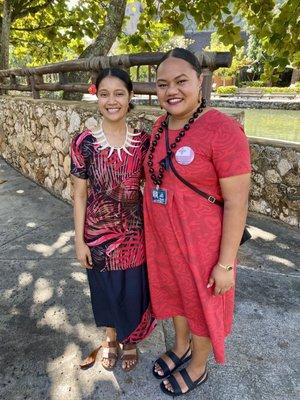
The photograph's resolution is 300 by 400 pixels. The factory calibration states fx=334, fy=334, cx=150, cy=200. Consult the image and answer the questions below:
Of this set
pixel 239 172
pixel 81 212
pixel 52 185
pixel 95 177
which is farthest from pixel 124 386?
pixel 52 185

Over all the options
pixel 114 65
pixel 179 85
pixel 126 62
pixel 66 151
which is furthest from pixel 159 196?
pixel 66 151

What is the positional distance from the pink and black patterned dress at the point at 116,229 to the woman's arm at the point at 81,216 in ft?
0.08

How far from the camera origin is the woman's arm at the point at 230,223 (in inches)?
55.0

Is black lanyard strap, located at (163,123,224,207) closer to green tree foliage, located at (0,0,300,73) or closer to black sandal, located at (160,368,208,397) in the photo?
black sandal, located at (160,368,208,397)

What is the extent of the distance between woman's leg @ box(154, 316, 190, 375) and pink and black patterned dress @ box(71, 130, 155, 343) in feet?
0.66

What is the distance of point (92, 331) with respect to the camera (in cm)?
228

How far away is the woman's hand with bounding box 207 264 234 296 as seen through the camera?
5.00 feet

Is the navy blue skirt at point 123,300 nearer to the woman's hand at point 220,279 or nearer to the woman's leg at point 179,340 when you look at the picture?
the woman's leg at point 179,340

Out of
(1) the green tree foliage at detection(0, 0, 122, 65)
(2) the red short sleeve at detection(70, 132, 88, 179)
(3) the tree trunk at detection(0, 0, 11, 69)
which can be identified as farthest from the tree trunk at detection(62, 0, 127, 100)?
(2) the red short sleeve at detection(70, 132, 88, 179)

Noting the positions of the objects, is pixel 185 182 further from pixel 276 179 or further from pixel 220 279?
pixel 276 179

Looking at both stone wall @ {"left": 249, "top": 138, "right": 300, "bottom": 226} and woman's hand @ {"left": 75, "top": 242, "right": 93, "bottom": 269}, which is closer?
woman's hand @ {"left": 75, "top": 242, "right": 93, "bottom": 269}

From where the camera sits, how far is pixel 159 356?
210cm

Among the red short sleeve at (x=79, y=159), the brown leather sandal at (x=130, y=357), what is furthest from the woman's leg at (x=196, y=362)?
the red short sleeve at (x=79, y=159)

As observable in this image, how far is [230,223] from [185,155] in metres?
0.36
